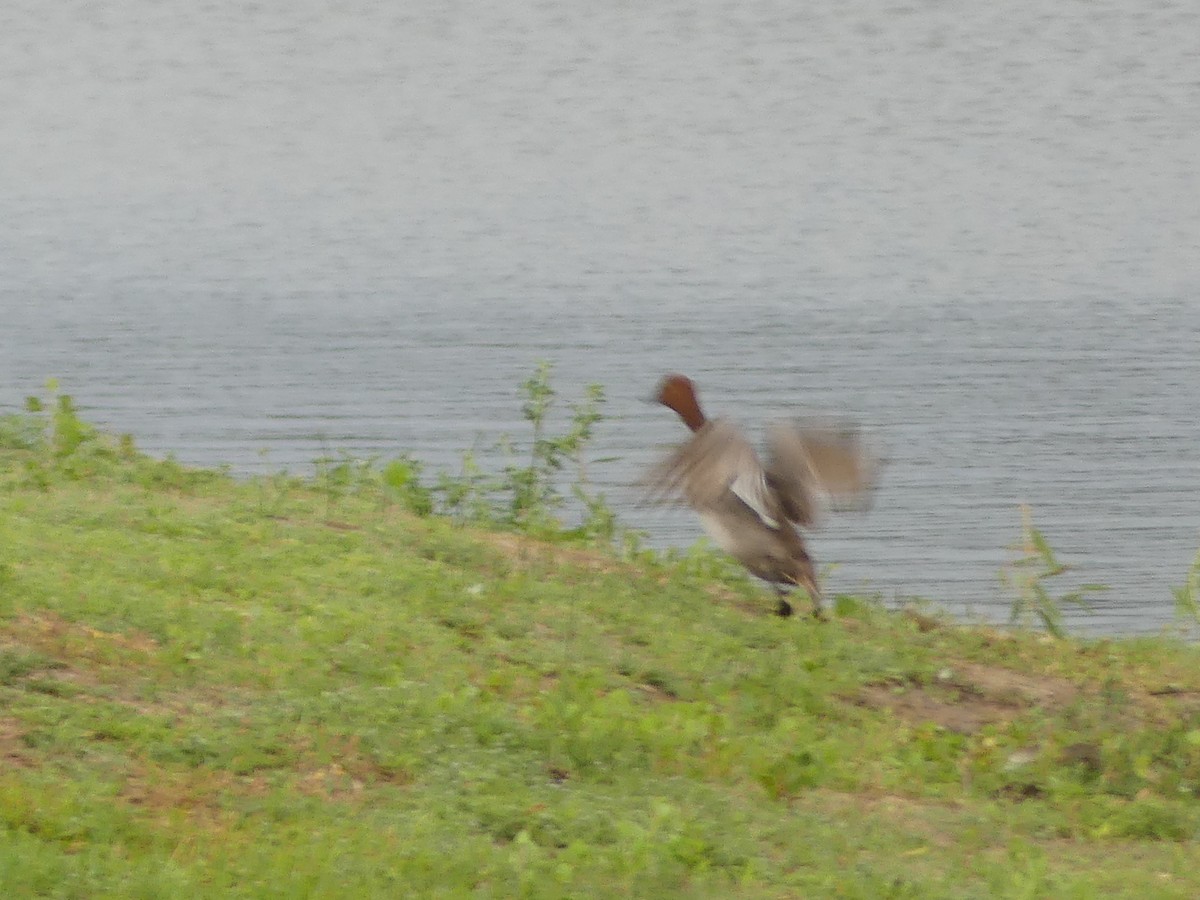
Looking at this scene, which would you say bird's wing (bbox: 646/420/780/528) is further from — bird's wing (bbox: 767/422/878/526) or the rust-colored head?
the rust-colored head

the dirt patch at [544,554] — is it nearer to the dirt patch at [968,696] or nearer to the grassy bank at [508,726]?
the grassy bank at [508,726]

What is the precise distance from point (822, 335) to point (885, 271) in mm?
3602

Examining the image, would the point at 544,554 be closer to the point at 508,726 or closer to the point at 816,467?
the point at 816,467

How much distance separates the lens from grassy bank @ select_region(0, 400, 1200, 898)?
6.05 meters

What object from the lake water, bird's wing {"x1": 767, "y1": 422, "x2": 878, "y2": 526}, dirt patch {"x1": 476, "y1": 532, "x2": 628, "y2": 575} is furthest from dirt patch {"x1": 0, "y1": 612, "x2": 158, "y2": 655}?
the lake water

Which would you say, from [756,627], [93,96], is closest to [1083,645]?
[756,627]

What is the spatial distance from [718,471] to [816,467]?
450mm

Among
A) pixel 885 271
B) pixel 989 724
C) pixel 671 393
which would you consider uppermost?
pixel 885 271

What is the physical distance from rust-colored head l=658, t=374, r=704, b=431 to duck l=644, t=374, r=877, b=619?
0.50 metres

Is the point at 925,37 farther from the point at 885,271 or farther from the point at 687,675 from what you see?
the point at 687,675

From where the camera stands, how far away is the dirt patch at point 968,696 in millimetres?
8773

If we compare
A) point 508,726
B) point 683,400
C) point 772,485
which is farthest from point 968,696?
point 508,726

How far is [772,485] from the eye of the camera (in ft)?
32.4

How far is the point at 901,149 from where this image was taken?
109 feet
